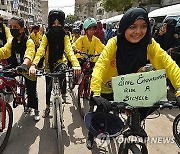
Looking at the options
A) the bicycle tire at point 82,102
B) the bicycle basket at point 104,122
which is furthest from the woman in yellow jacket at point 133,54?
the bicycle tire at point 82,102

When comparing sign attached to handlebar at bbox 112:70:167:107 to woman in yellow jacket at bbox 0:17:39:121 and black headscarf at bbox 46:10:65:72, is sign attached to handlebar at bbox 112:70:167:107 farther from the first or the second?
black headscarf at bbox 46:10:65:72

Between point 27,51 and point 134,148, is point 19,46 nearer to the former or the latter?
point 27,51


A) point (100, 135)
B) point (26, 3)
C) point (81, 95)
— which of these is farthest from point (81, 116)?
point (26, 3)

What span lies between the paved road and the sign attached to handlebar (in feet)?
5.23

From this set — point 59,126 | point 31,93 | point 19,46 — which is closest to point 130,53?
point 59,126

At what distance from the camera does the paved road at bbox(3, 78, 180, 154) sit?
10.2 feet

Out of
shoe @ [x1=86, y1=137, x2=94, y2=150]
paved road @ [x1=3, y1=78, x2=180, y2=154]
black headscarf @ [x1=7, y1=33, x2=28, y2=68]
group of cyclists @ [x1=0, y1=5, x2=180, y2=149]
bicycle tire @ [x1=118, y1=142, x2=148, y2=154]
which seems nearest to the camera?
bicycle tire @ [x1=118, y1=142, x2=148, y2=154]

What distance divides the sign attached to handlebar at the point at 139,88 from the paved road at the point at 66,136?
1.59 m

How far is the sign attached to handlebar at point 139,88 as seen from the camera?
1.72 m

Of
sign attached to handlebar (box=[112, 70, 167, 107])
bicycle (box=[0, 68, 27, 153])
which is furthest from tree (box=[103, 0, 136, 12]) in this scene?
sign attached to handlebar (box=[112, 70, 167, 107])

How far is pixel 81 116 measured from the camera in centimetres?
425

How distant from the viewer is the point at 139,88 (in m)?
1.73

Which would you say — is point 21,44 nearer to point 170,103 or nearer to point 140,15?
point 140,15

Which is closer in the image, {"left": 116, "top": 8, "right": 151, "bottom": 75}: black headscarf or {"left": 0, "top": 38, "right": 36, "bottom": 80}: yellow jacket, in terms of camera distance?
{"left": 116, "top": 8, "right": 151, "bottom": 75}: black headscarf
